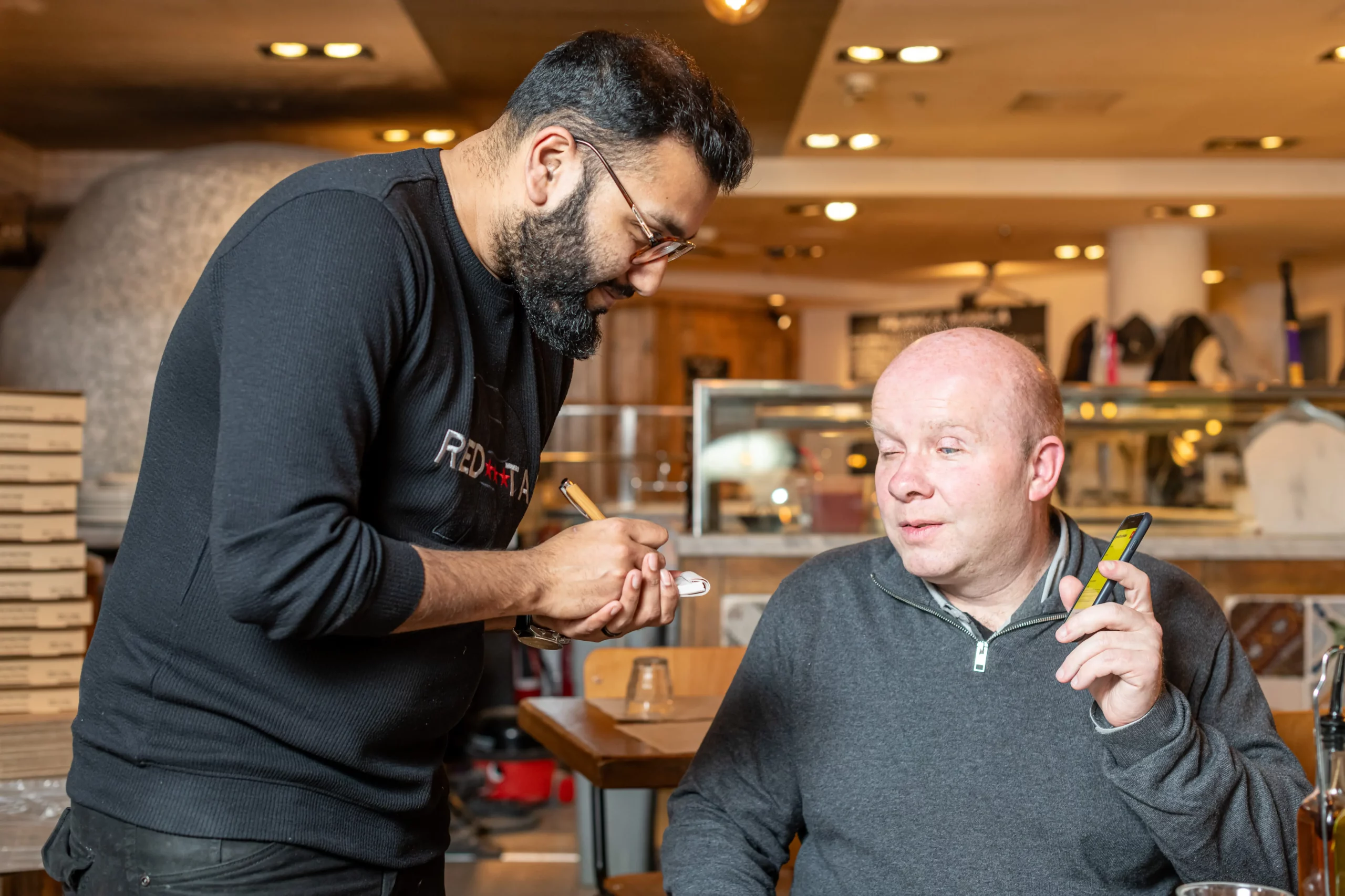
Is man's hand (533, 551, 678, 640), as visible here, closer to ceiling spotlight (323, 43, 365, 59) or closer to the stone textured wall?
ceiling spotlight (323, 43, 365, 59)

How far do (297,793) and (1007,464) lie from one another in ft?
3.19

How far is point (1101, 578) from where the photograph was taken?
4.33 feet

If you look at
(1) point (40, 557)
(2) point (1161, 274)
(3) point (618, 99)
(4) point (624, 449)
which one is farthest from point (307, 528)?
(4) point (624, 449)

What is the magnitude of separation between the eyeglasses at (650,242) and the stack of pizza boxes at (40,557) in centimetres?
193


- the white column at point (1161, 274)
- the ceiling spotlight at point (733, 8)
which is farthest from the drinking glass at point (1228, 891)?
the white column at point (1161, 274)

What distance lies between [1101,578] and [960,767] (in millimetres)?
365

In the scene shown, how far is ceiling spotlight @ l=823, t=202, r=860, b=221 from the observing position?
24.9ft

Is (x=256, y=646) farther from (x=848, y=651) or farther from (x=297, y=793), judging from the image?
(x=848, y=651)

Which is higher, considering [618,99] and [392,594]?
[618,99]

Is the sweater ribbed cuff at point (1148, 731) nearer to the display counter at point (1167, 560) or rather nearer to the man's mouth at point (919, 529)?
the man's mouth at point (919, 529)

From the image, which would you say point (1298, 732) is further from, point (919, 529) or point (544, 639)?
point (544, 639)

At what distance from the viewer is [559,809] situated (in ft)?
16.5

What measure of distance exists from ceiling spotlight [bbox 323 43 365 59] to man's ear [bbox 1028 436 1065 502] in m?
4.19

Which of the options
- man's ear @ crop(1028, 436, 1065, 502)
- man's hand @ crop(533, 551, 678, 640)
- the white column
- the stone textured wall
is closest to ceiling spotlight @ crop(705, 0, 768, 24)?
man's ear @ crop(1028, 436, 1065, 502)
